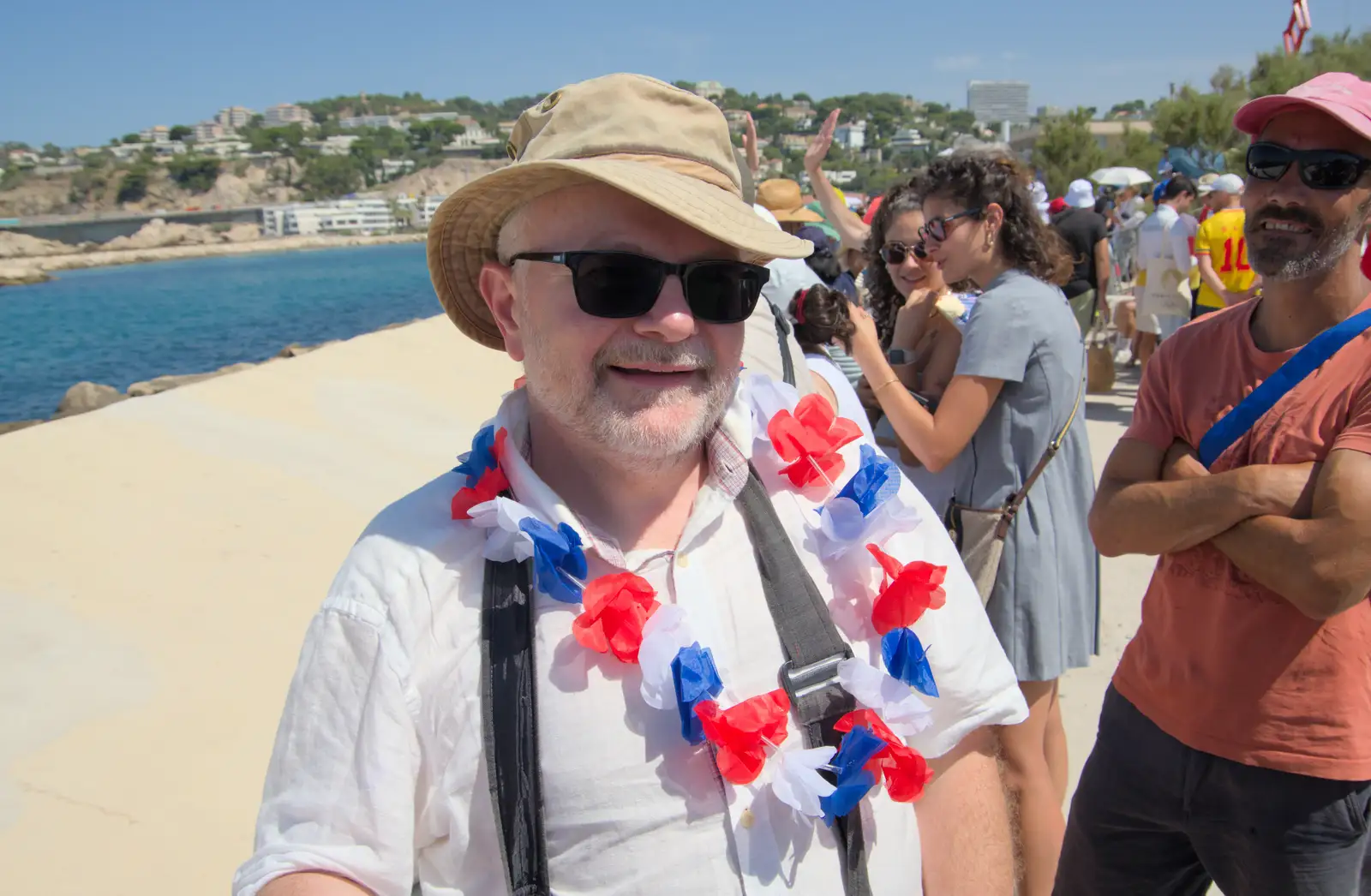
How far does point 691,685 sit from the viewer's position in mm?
1264

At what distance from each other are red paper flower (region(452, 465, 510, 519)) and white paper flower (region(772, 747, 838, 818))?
61 cm

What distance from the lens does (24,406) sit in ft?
54.0

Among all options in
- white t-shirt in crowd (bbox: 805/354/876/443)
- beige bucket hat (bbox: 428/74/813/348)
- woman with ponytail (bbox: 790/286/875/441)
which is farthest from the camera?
woman with ponytail (bbox: 790/286/875/441)

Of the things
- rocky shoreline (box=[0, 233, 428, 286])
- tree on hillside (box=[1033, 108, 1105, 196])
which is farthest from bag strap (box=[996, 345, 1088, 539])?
rocky shoreline (box=[0, 233, 428, 286])

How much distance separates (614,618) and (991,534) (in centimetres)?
166

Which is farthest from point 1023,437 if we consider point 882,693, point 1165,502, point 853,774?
point 853,774

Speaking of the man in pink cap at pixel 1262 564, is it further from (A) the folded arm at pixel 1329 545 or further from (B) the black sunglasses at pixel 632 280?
(B) the black sunglasses at pixel 632 280

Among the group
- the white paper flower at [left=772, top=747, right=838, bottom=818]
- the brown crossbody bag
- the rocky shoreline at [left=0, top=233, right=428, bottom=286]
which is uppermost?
the rocky shoreline at [left=0, top=233, right=428, bottom=286]

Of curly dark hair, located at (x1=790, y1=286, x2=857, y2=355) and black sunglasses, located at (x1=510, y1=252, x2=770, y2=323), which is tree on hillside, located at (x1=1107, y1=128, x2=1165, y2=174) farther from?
black sunglasses, located at (x1=510, y1=252, x2=770, y2=323)

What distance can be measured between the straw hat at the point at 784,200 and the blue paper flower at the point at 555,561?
3.73 meters

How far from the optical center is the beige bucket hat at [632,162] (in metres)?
1.32

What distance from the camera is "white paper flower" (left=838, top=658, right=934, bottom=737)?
53.6 inches

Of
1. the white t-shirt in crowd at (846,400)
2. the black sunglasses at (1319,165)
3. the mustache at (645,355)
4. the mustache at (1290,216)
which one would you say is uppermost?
the black sunglasses at (1319,165)

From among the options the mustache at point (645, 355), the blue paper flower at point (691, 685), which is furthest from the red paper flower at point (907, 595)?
the mustache at point (645, 355)
